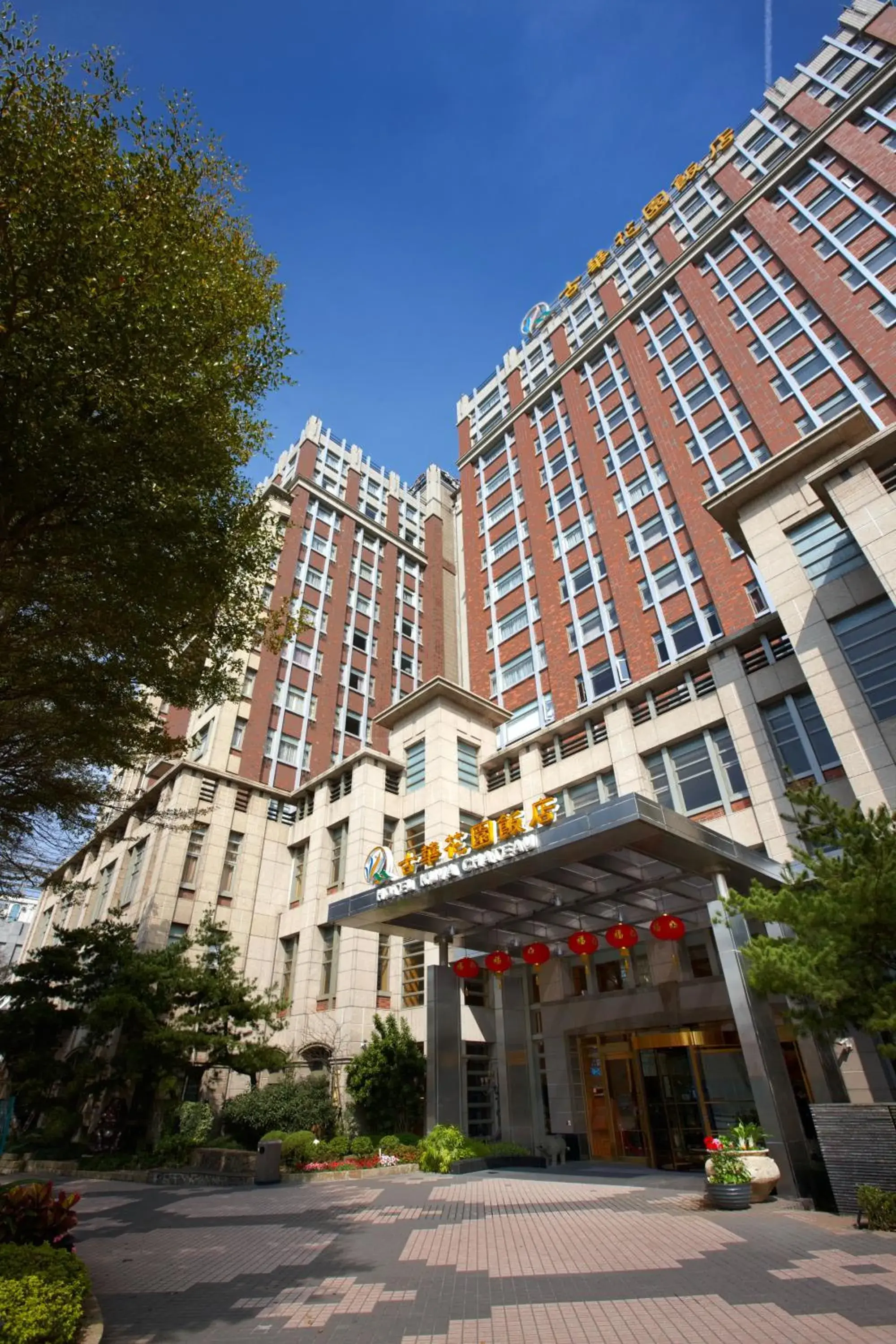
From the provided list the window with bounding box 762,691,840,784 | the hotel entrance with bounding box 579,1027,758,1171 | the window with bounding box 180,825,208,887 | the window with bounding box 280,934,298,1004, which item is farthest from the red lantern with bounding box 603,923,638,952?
the window with bounding box 180,825,208,887

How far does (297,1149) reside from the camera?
62.3 feet

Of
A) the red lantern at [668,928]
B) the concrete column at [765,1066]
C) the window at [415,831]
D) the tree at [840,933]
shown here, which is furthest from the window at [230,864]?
the tree at [840,933]

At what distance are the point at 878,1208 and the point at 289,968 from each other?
83.4 ft

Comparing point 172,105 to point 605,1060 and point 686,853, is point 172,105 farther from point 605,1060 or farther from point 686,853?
point 605,1060

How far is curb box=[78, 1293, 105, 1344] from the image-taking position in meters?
6.00

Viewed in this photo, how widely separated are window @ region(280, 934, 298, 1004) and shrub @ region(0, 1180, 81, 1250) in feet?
73.6

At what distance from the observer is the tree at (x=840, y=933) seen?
33.3 ft

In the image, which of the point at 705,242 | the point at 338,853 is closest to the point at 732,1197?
the point at 338,853

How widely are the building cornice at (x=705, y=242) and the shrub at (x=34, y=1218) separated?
4518cm

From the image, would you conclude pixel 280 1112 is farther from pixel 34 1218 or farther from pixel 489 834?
pixel 34 1218

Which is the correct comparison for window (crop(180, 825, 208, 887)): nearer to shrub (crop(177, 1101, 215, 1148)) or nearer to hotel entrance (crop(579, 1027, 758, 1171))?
shrub (crop(177, 1101, 215, 1148))

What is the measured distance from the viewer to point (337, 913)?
20.2 m

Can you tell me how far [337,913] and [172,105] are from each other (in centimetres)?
1905

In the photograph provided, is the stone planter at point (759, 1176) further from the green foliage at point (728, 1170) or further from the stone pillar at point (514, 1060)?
the stone pillar at point (514, 1060)
